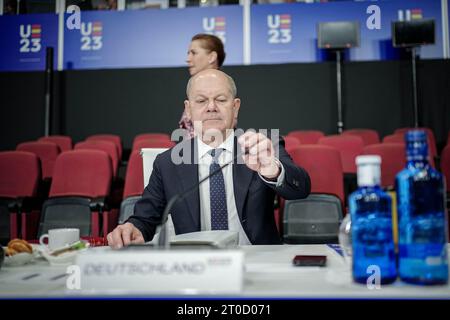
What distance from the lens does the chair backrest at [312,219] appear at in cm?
253

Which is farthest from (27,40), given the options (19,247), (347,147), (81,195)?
(19,247)

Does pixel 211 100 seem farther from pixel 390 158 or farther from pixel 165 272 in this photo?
pixel 390 158

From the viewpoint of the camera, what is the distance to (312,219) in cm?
259

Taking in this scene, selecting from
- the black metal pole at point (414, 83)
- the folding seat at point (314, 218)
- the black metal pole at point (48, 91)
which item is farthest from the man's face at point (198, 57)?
the black metal pole at point (48, 91)

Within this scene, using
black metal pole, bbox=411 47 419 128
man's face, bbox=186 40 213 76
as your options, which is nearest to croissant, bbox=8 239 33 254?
man's face, bbox=186 40 213 76

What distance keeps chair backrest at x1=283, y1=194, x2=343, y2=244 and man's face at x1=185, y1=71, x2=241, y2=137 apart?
111 centimetres

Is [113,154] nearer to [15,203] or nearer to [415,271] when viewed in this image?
[15,203]

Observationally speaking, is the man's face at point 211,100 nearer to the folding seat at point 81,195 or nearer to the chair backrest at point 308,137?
the folding seat at point 81,195

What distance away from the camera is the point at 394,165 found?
119 inches

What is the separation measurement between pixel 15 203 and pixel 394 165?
2550mm

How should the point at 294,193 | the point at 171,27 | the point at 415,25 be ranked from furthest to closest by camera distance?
the point at 171,27 → the point at 415,25 → the point at 294,193

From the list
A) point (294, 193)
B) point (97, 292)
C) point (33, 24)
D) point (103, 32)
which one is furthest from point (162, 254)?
point (33, 24)

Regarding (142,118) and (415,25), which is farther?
(142,118)

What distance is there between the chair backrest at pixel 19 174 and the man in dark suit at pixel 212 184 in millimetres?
1997
